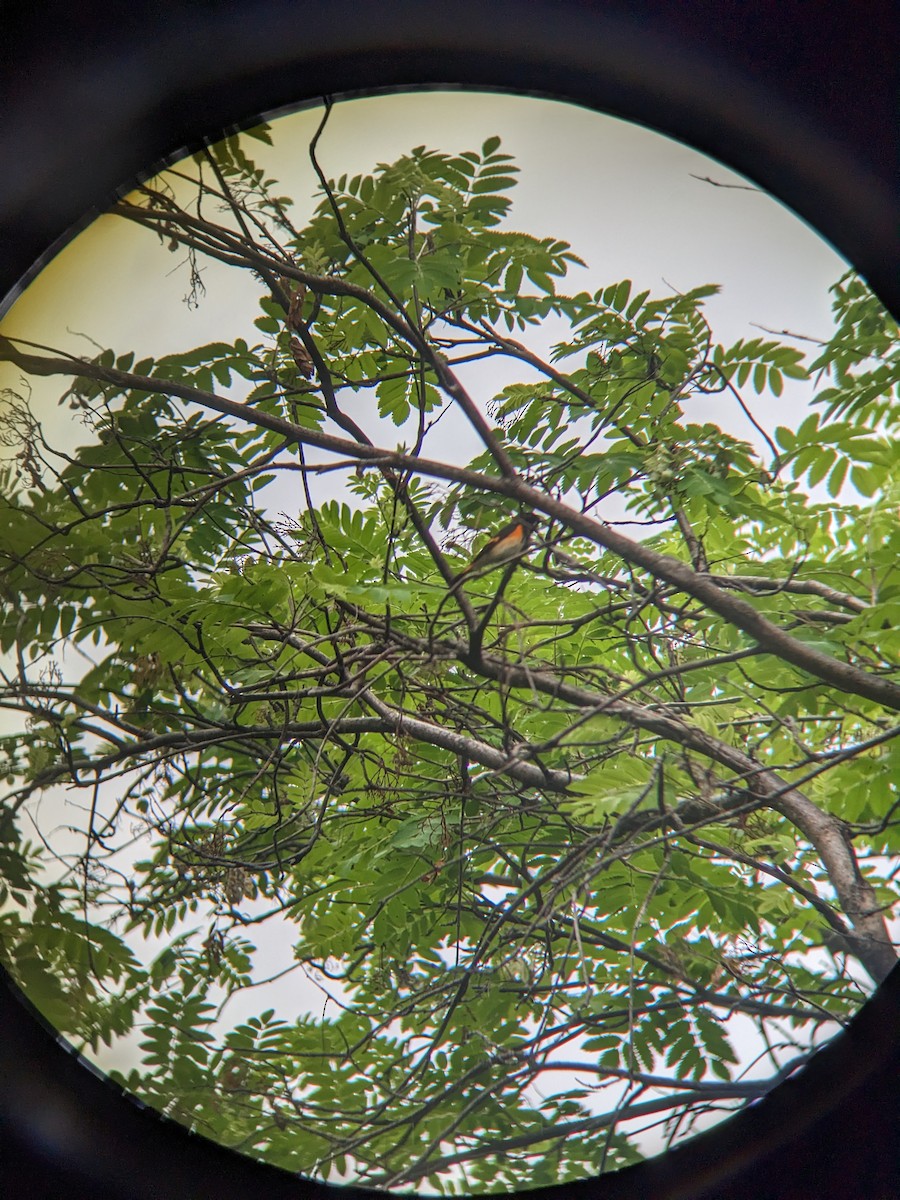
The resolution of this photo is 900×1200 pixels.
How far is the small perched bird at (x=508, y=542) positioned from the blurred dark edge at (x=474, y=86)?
0.37 m

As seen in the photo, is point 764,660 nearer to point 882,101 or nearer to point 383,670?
point 383,670

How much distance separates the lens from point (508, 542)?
0.76 meters

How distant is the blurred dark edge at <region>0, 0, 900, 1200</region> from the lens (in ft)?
2.62

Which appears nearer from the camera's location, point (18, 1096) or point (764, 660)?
point (764, 660)

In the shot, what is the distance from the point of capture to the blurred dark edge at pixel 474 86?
31.5 inches

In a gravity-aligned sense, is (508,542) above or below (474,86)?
below

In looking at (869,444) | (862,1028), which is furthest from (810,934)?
(869,444)

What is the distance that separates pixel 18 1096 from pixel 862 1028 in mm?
797

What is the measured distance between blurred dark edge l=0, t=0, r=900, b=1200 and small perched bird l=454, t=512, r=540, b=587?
37cm

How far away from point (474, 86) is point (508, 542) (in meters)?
0.40

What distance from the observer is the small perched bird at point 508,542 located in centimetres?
76

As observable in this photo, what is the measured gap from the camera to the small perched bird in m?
0.76

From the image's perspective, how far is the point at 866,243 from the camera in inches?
32.2

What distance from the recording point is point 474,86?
78 centimetres
